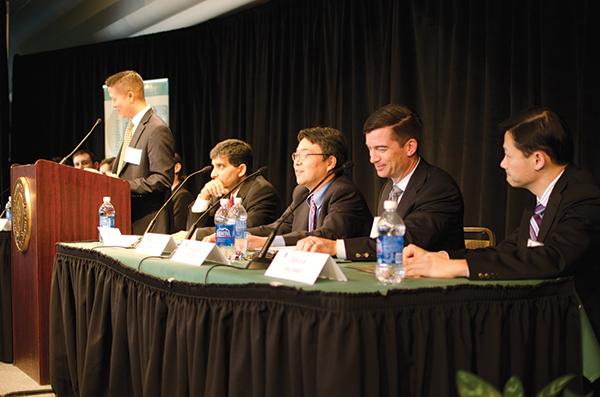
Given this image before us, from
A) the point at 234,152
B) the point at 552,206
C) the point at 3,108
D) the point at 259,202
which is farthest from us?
the point at 3,108

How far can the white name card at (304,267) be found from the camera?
5.65 feet

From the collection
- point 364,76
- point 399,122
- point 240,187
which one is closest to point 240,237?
point 399,122

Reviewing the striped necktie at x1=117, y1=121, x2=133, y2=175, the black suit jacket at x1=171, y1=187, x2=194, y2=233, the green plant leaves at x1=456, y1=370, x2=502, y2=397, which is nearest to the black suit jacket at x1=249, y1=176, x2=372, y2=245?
the striped necktie at x1=117, y1=121, x2=133, y2=175

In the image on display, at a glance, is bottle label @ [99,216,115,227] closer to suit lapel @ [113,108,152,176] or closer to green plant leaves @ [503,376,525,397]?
suit lapel @ [113,108,152,176]

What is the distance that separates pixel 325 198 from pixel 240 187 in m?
0.86

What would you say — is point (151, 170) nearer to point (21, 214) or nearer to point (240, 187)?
point (240, 187)

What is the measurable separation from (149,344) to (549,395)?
1.27m

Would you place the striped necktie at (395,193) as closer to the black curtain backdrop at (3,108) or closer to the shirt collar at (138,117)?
the shirt collar at (138,117)

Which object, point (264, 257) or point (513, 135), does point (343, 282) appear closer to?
point (264, 257)

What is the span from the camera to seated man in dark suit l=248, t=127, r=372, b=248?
2832 mm

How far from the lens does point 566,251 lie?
74.0 inches

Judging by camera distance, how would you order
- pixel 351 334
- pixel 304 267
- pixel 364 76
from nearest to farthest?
pixel 351 334 < pixel 304 267 < pixel 364 76

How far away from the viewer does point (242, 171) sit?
376 cm

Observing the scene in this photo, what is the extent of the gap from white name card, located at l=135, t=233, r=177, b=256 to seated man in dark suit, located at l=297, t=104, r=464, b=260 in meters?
0.51
